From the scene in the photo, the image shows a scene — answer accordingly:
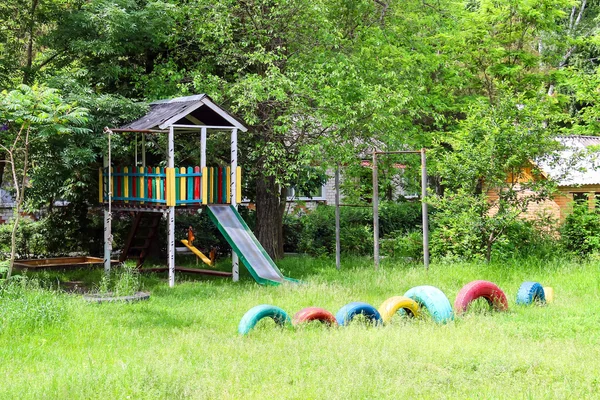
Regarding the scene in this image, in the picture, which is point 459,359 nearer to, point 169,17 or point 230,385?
point 230,385

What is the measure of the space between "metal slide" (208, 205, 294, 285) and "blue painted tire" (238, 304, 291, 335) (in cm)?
429

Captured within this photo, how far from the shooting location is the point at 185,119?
58.3ft

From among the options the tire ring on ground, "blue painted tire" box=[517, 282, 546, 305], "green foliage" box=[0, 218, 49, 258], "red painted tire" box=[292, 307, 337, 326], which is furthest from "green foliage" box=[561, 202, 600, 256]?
"green foliage" box=[0, 218, 49, 258]

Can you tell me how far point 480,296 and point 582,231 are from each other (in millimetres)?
6518

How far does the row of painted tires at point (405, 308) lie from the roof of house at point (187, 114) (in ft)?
19.7

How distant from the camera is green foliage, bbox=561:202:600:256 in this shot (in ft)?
57.5

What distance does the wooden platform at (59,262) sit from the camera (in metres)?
18.1

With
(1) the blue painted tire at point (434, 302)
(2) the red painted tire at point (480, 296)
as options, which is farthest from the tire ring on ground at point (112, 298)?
(2) the red painted tire at point (480, 296)

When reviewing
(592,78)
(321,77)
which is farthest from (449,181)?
(592,78)

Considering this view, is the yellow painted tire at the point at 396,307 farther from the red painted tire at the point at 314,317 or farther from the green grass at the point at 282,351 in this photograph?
the red painted tire at the point at 314,317

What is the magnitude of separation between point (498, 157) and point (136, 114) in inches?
313

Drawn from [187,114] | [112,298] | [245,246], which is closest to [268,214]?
[245,246]

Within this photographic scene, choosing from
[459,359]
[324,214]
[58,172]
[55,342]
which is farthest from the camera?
[324,214]

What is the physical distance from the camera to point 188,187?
16.2 m
